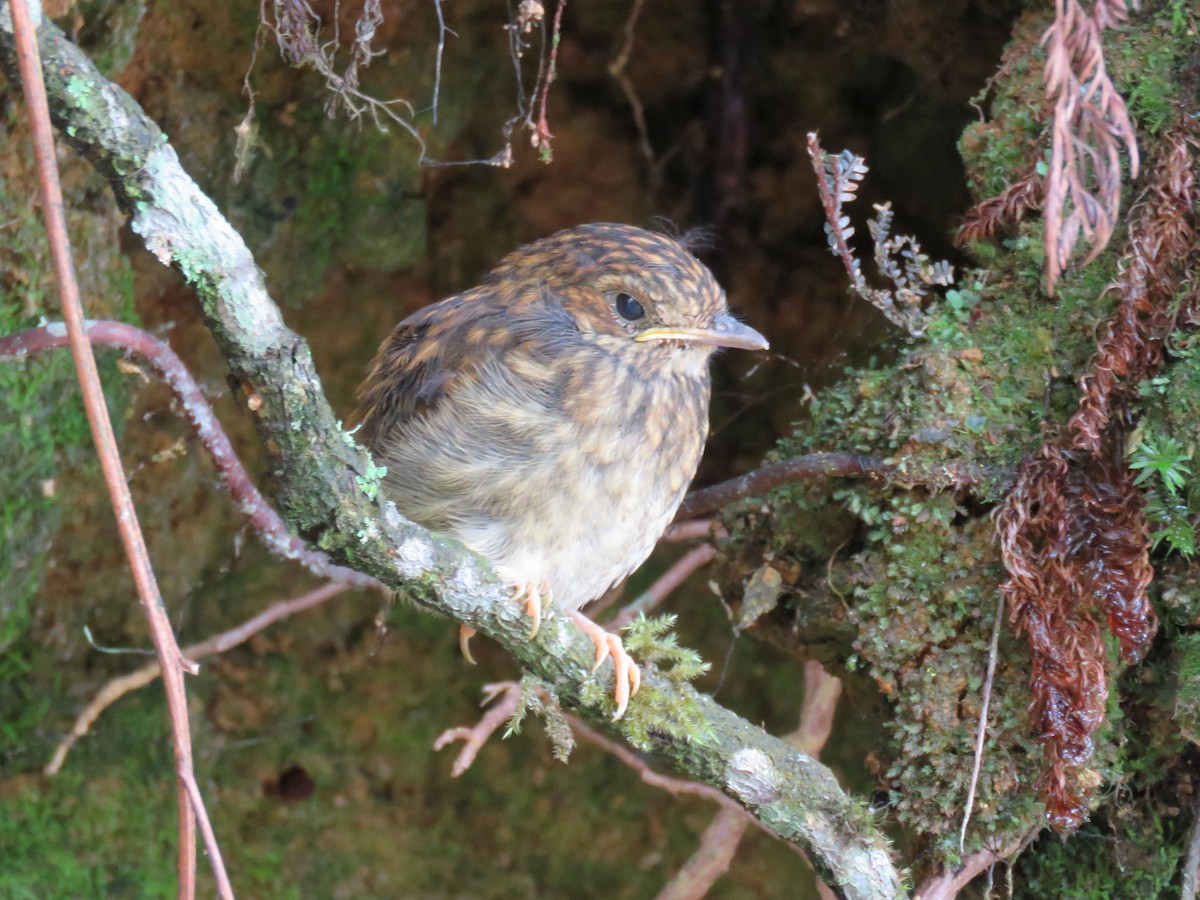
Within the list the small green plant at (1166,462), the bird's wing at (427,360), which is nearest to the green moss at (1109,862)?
the small green plant at (1166,462)

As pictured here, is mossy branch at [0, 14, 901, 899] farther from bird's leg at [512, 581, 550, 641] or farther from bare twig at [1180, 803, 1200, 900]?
bare twig at [1180, 803, 1200, 900]

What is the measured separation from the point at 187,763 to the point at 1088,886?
6.97ft

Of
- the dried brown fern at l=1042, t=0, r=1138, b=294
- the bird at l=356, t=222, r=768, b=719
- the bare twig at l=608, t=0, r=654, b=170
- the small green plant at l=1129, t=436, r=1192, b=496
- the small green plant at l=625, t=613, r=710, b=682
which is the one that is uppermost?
the bare twig at l=608, t=0, r=654, b=170

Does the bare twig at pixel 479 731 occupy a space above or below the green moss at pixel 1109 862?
below

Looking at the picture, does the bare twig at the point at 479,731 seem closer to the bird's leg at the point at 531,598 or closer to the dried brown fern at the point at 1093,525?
the bird's leg at the point at 531,598

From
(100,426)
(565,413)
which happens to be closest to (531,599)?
(565,413)

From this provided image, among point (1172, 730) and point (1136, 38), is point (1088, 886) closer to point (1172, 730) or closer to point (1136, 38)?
point (1172, 730)

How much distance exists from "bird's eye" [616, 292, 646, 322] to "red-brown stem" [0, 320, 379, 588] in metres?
0.84

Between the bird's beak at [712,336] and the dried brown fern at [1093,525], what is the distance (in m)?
0.65

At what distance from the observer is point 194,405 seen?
2803 millimetres

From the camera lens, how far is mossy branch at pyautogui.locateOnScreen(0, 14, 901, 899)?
5.46 feet

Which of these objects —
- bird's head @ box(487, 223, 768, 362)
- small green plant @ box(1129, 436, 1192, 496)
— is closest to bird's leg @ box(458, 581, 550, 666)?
bird's head @ box(487, 223, 768, 362)

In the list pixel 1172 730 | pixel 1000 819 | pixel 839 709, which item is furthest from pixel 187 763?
pixel 839 709

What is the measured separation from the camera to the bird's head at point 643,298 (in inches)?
101
